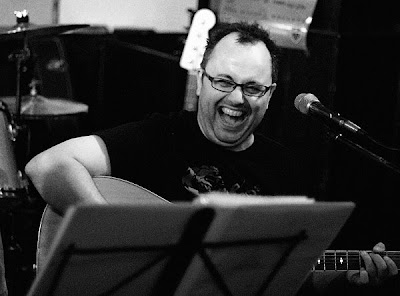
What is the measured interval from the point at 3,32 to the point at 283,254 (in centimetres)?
230

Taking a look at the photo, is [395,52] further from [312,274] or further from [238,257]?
[238,257]

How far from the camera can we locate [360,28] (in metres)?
4.43

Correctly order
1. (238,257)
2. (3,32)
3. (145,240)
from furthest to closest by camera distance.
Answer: (3,32) → (238,257) → (145,240)

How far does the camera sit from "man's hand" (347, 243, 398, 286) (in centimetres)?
259

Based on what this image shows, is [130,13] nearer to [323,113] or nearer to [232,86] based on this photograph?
[232,86]

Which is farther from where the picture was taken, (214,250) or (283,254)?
(283,254)

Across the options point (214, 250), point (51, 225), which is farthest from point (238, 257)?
point (51, 225)

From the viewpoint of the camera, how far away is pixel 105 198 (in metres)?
2.53

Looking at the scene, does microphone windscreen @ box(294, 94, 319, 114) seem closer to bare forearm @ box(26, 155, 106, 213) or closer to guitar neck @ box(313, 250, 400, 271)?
guitar neck @ box(313, 250, 400, 271)

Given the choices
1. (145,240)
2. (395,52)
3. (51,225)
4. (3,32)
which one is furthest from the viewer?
(395,52)

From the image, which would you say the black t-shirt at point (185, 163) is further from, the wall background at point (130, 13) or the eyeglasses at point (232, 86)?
the wall background at point (130, 13)

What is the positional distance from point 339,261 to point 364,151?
1.62 feet

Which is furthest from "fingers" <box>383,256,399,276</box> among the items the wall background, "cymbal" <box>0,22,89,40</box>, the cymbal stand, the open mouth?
the wall background

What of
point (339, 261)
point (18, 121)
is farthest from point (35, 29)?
point (339, 261)
